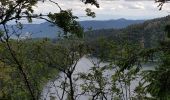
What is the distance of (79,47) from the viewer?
18.2m

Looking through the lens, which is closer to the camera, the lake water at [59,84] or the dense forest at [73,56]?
the dense forest at [73,56]

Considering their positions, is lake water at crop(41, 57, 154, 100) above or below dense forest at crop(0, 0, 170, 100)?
below

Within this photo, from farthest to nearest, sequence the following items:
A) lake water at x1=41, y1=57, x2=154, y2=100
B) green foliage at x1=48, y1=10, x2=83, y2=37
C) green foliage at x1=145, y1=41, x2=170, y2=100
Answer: lake water at x1=41, y1=57, x2=154, y2=100, green foliage at x1=145, y1=41, x2=170, y2=100, green foliage at x1=48, y1=10, x2=83, y2=37

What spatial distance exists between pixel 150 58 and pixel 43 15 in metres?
3.31

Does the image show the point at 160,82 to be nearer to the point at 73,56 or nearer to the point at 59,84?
the point at 73,56

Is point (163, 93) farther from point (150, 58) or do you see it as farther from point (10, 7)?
point (10, 7)

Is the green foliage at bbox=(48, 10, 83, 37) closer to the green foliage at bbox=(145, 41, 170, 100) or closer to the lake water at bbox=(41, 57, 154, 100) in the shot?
the green foliage at bbox=(145, 41, 170, 100)

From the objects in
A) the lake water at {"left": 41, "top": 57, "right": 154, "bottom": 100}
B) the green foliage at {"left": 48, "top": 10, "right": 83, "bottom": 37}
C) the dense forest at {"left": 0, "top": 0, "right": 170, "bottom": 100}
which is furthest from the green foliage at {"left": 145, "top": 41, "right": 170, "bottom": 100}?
the lake water at {"left": 41, "top": 57, "right": 154, "bottom": 100}

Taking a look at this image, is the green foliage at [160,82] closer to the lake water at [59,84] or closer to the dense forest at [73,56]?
the dense forest at [73,56]

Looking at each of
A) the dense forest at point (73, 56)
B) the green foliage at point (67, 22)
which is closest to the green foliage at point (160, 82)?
the dense forest at point (73, 56)

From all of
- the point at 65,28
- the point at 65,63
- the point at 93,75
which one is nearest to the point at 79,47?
the point at 65,63

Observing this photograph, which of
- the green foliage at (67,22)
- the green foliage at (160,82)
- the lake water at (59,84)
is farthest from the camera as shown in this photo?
the lake water at (59,84)

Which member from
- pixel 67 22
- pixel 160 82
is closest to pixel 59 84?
pixel 160 82

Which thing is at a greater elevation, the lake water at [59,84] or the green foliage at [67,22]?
the green foliage at [67,22]
